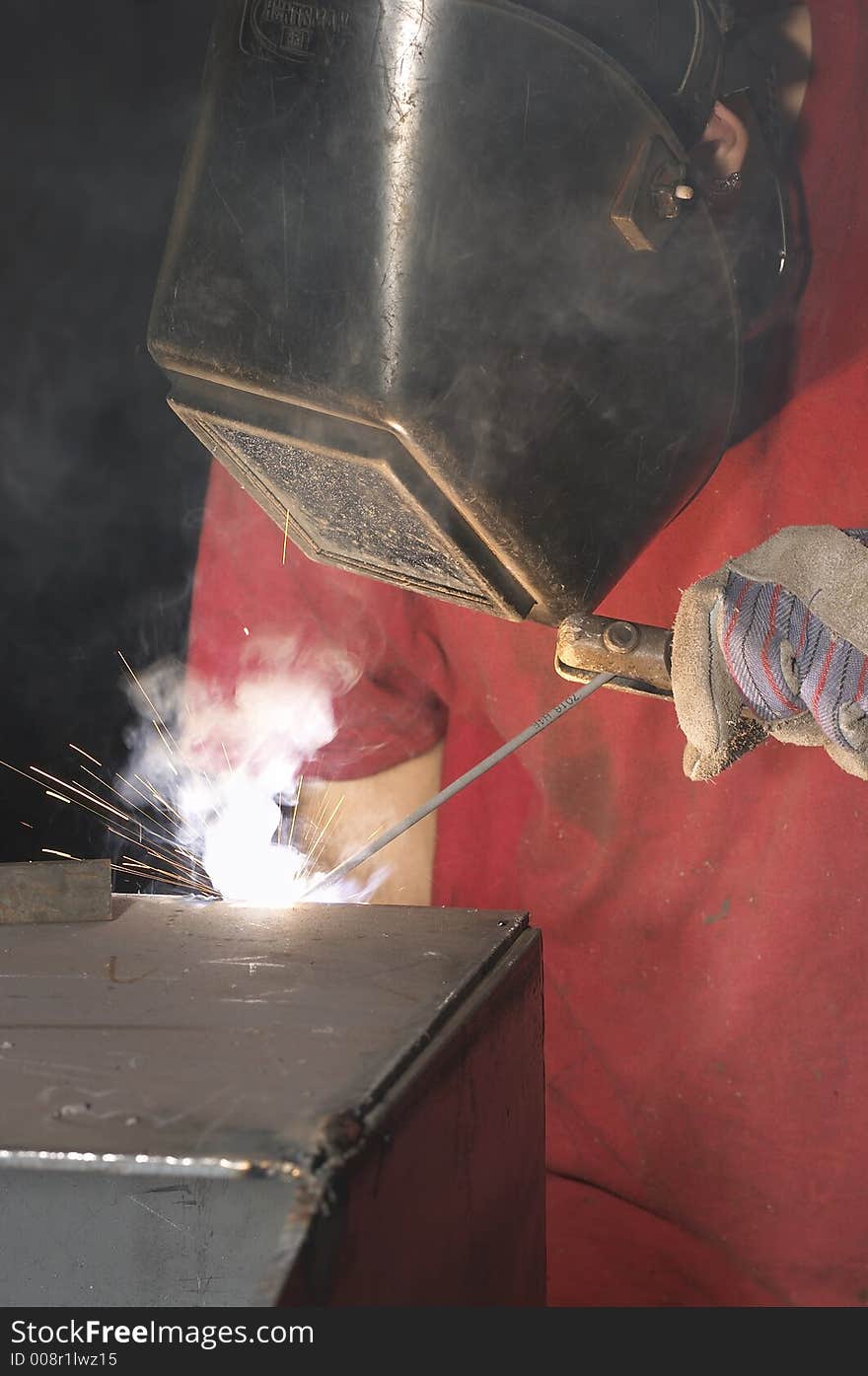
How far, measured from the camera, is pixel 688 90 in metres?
0.93

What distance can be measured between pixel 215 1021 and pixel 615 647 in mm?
395

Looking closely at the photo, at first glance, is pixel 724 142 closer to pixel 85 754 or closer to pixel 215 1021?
pixel 215 1021

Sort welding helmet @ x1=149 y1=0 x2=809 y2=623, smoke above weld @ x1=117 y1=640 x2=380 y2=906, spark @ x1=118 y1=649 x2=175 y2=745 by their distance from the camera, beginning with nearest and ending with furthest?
welding helmet @ x1=149 y1=0 x2=809 y2=623 → smoke above weld @ x1=117 y1=640 x2=380 y2=906 → spark @ x1=118 y1=649 x2=175 y2=745

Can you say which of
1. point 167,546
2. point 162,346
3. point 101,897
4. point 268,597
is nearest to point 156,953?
point 101,897

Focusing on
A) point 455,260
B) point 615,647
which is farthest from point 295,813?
point 455,260

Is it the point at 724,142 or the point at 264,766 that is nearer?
the point at 724,142

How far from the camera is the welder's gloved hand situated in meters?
0.85

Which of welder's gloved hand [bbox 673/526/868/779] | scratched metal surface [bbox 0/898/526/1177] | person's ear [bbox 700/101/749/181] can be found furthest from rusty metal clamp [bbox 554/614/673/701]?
person's ear [bbox 700/101/749/181]

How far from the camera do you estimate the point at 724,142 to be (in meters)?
1.00

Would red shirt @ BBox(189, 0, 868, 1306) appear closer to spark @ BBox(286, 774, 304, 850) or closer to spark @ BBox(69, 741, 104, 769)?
spark @ BBox(286, 774, 304, 850)

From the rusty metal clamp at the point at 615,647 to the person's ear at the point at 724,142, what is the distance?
1.25 feet

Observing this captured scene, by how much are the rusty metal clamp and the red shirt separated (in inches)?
9.8

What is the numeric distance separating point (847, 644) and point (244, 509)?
2.68ft

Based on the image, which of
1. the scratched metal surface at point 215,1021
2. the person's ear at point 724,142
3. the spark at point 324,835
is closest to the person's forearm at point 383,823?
the spark at point 324,835
